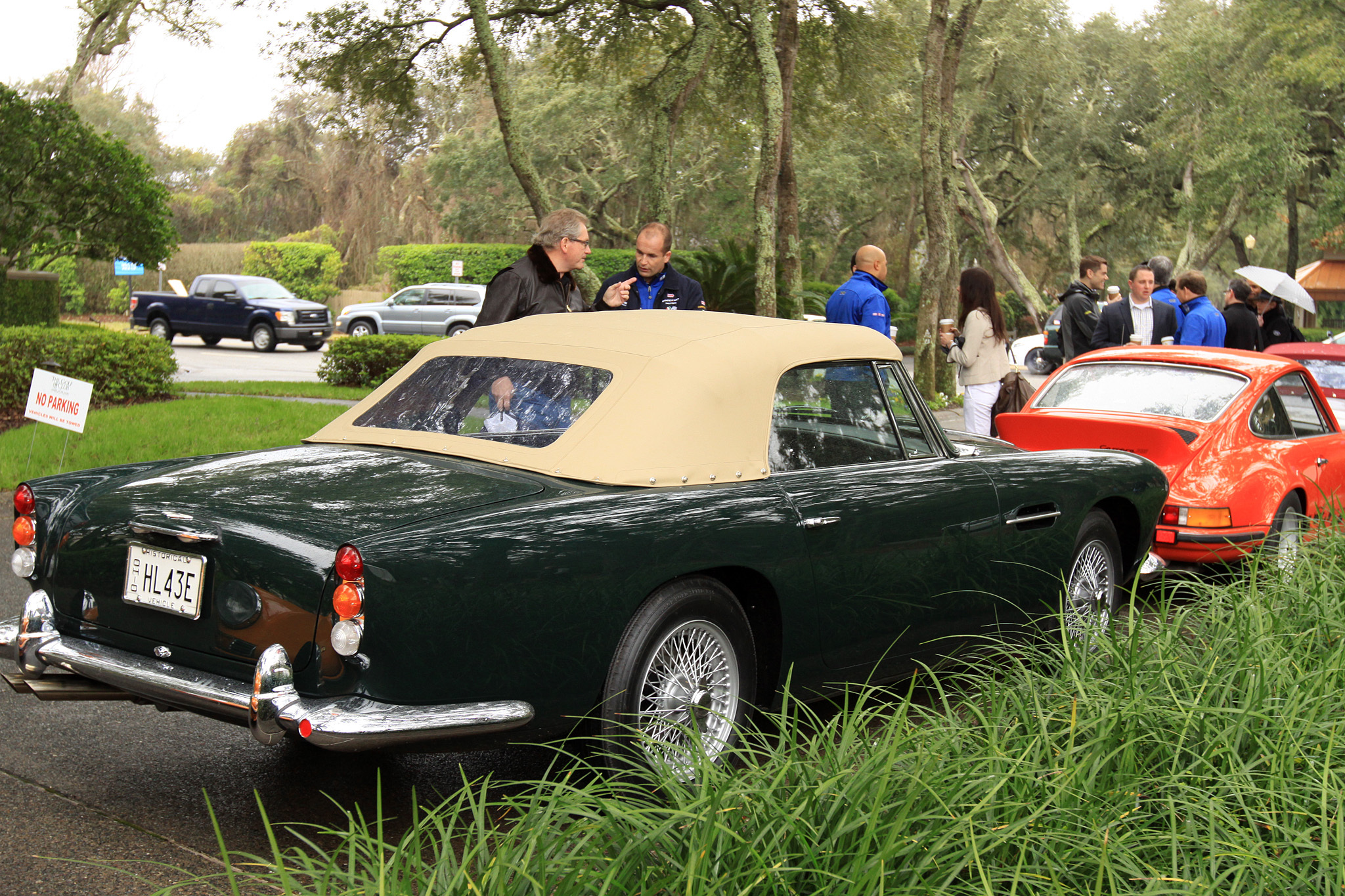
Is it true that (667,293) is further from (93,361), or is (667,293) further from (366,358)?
(366,358)

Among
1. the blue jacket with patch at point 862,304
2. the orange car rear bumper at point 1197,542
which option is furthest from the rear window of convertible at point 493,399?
the orange car rear bumper at point 1197,542

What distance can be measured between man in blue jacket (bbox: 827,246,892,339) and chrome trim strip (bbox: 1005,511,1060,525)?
2818 mm

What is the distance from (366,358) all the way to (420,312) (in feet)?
49.4

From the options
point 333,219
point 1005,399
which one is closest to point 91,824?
point 1005,399

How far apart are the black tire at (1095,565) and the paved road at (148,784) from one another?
2366 millimetres

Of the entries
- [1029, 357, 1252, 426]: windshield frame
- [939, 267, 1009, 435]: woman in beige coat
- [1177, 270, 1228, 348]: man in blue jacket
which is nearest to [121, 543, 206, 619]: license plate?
[1029, 357, 1252, 426]: windshield frame

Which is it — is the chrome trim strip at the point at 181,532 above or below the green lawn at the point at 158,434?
above

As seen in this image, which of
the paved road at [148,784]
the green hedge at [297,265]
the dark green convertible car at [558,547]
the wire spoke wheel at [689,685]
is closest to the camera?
the dark green convertible car at [558,547]

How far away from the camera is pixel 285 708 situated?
10.4 ft

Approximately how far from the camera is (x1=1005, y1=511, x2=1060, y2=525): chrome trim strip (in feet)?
15.7

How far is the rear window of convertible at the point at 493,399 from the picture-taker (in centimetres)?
414

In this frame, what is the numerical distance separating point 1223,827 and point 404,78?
17.3 meters

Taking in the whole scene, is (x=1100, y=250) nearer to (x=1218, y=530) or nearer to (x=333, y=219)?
(x=333, y=219)

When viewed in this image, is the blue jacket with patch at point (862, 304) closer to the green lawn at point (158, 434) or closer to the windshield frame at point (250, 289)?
the green lawn at point (158, 434)
